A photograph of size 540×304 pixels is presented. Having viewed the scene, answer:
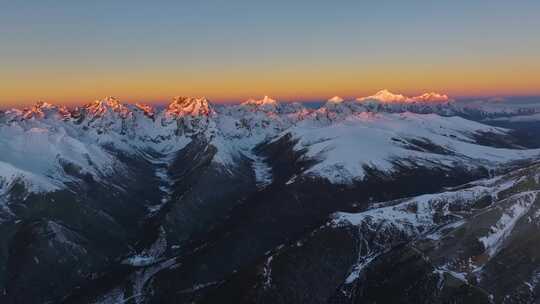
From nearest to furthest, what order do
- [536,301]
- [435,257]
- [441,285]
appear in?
[536,301], [441,285], [435,257]

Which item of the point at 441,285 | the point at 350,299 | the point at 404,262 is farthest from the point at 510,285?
the point at 350,299

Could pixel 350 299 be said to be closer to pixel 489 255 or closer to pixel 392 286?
pixel 392 286

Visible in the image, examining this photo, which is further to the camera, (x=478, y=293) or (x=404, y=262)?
(x=404, y=262)

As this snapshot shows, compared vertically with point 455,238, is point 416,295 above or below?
below

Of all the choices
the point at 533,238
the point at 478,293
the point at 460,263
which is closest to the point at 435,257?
Result: the point at 460,263

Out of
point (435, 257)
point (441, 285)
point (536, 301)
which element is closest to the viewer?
point (536, 301)

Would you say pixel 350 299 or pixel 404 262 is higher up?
pixel 404 262

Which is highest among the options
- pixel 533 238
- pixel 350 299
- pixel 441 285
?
pixel 533 238

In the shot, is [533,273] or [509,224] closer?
[533,273]

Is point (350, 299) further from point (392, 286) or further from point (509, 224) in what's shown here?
point (509, 224)
